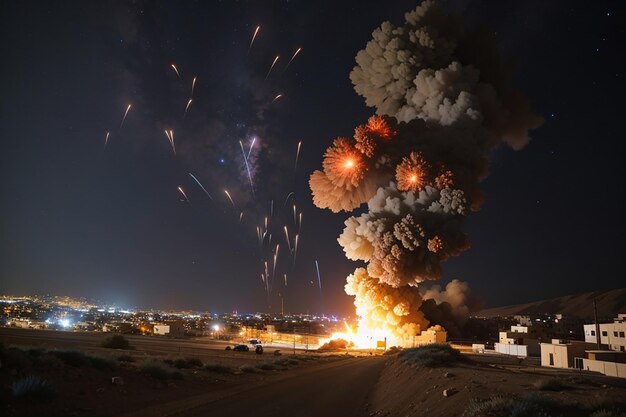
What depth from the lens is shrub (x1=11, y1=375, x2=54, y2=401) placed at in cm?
1255

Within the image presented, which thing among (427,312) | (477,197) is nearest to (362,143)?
(477,197)

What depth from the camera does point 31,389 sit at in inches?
503

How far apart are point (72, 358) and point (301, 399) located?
8195mm

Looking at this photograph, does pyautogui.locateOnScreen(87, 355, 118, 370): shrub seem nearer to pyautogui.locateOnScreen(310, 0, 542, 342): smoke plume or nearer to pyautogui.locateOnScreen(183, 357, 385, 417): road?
pyautogui.locateOnScreen(183, 357, 385, 417): road

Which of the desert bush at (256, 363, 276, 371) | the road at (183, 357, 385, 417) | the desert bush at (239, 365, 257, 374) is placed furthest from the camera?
the desert bush at (256, 363, 276, 371)

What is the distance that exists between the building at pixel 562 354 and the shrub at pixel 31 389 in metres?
43.2

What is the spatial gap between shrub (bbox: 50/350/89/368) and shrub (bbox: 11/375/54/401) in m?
3.58

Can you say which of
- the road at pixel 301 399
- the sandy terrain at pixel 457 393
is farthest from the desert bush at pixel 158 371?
the sandy terrain at pixel 457 393

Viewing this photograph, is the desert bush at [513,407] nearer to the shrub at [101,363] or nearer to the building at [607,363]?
the shrub at [101,363]

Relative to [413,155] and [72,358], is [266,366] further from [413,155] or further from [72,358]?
[413,155]

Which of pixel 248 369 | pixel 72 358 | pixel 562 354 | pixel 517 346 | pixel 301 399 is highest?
pixel 72 358

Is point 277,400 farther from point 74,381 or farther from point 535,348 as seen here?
point 535,348

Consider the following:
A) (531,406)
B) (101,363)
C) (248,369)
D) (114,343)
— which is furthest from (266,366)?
A: (531,406)

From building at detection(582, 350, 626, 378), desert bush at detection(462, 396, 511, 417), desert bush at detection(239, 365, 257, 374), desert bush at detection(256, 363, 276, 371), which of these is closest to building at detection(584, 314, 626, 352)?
building at detection(582, 350, 626, 378)
